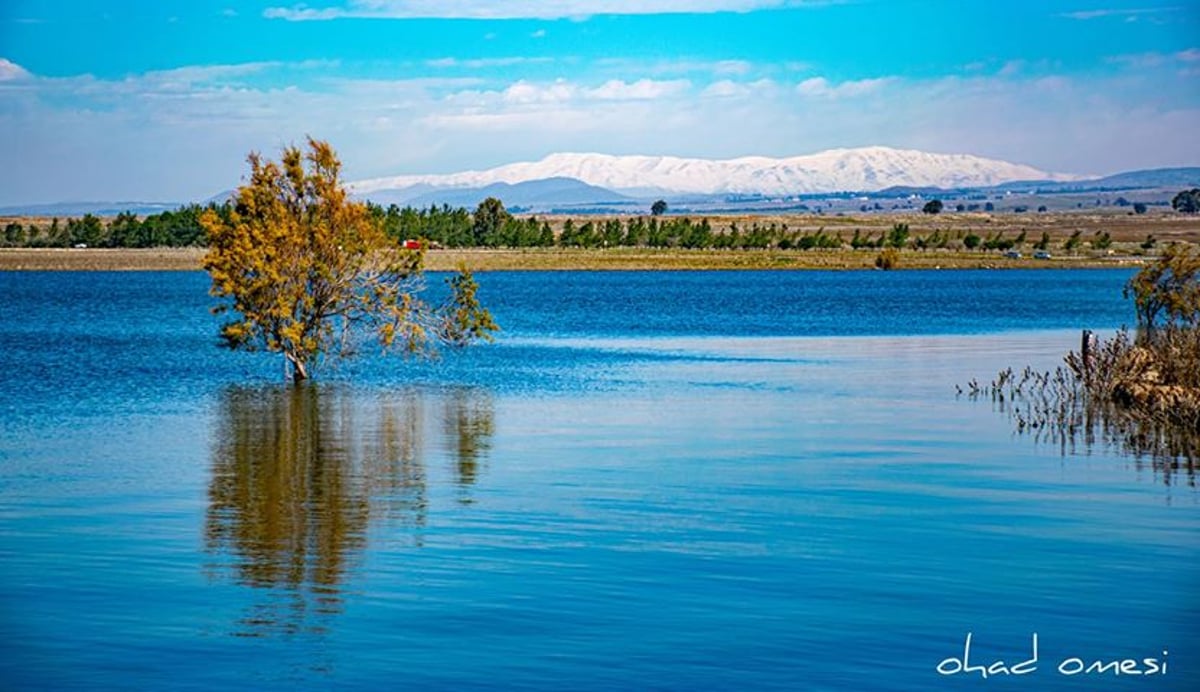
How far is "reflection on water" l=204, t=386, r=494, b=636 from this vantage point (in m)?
17.8

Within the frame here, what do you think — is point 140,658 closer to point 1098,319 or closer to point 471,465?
point 471,465

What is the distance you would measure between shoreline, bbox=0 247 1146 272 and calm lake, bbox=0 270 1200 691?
4343 inches

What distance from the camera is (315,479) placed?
2500 centimetres

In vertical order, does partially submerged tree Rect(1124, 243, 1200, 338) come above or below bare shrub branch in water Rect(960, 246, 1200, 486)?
Result: above

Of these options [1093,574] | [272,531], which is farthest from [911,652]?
[272,531]

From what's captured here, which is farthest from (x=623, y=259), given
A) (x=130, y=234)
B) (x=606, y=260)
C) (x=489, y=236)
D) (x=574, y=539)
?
(x=574, y=539)

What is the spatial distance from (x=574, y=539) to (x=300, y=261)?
22250 millimetres

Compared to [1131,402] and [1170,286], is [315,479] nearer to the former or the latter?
[1131,402]

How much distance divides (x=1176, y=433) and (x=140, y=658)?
73.1ft

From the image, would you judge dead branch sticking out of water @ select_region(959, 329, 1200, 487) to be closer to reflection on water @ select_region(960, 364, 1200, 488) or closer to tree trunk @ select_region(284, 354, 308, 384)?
reflection on water @ select_region(960, 364, 1200, 488)

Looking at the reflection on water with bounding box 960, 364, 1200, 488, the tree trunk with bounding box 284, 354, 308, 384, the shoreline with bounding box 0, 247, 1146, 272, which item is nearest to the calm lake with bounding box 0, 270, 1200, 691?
the reflection on water with bounding box 960, 364, 1200, 488

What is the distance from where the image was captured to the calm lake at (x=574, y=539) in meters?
14.9

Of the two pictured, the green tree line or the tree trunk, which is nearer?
the tree trunk

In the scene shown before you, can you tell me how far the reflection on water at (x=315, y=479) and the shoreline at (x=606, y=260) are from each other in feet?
354
